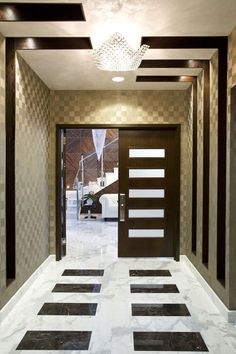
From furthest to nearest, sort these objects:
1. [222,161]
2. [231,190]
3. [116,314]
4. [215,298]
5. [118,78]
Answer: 1. [118,78]
2. [215,298]
3. [222,161]
4. [116,314]
5. [231,190]

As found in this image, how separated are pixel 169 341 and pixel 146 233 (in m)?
2.84

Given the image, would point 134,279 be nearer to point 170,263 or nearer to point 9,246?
point 170,263

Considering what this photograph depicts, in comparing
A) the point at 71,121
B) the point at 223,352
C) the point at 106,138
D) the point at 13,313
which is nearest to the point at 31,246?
the point at 13,313

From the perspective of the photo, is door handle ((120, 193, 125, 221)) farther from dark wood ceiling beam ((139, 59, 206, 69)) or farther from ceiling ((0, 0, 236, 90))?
dark wood ceiling beam ((139, 59, 206, 69))

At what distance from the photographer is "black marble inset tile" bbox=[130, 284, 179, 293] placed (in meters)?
4.00

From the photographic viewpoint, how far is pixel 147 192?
5.59 metres

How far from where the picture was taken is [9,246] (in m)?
3.55

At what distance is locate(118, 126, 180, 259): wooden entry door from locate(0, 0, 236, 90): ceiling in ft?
4.76

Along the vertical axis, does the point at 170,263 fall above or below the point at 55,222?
below

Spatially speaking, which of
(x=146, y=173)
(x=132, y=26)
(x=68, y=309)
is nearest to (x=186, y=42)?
(x=132, y=26)

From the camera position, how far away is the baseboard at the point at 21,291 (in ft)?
10.7

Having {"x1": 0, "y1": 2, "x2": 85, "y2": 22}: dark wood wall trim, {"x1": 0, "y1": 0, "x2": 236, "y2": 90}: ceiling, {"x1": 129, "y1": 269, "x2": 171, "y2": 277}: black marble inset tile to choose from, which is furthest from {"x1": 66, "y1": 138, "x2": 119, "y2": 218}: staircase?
{"x1": 0, "y1": 2, "x2": 85, "y2": 22}: dark wood wall trim

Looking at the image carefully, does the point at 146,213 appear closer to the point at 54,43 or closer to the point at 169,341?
the point at 169,341

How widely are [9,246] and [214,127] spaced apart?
2.49 metres
